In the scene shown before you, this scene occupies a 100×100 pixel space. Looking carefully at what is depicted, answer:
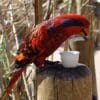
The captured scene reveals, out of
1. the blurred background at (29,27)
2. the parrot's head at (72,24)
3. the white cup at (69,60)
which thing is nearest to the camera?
the white cup at (69,60)

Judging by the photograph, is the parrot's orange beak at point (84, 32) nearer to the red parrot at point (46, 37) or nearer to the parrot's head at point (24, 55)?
the red parrot at point (46, 37)

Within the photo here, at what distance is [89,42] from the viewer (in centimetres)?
177

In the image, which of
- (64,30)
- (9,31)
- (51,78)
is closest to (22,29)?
(9,31)

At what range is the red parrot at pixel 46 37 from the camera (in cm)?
153

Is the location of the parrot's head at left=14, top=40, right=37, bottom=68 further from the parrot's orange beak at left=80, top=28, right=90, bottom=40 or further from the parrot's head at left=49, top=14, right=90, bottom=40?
the parrot's orange beak at left=80, top=28, right=90, bottom=40

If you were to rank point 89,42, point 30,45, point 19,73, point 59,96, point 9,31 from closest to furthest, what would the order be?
point 59,96 → point 19,73 → point 30,45 → point 89,42 → point 9,31

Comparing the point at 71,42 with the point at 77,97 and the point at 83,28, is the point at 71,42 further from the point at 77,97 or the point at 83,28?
the point at 77,97

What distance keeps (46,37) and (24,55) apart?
0.14 meters

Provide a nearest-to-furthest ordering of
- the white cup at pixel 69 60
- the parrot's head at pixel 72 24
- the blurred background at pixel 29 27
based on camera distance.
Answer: the white cup at pixel 69 60, the parrot's head at pixel 72 24, the blurred background at pixel 29 27

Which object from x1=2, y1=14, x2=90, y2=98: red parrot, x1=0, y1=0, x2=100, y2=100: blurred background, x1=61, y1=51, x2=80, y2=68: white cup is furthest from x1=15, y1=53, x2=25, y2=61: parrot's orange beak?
x1=61, y1=51, x2=80, y2=68: white cup

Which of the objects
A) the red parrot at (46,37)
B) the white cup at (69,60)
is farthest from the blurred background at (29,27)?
the white cup at (69,60)

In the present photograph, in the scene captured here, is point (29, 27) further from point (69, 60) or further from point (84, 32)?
point (69, 60)

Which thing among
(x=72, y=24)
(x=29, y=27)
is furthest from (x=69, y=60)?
(x=29, y=27)

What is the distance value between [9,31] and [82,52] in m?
0.84
